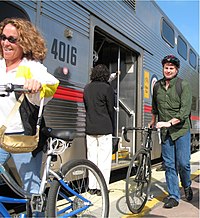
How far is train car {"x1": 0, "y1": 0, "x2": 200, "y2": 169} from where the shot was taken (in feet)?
12.7

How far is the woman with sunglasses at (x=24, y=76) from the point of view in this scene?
7.19 ft

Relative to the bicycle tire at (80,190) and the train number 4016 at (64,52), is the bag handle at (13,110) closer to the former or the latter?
the bicycle tire at (80,190)

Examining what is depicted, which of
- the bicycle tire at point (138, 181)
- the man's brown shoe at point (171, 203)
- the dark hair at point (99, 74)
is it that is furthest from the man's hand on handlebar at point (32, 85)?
the man's brown shoe at point (171, 203)

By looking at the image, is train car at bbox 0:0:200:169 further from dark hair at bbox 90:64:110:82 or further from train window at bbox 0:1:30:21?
dark hair at bbox 90:64:110:82

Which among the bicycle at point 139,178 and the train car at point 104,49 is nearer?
the bicycle at point 139,178

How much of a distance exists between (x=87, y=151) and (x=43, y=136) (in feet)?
6.77

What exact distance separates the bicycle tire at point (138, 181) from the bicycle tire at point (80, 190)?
841 millimetres

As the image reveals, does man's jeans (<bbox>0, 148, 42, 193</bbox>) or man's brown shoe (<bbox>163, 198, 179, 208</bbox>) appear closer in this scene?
man's jeans (<bbox>0, 148, 42, 193</bbox>)

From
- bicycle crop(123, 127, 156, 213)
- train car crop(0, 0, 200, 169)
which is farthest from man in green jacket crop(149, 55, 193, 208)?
train car crop(0, 0, 200, 169)

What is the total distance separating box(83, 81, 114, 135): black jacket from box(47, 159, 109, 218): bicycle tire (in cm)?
144

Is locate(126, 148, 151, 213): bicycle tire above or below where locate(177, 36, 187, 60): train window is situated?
below

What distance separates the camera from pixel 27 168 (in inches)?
91.8

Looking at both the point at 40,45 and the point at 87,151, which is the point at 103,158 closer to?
the point at 87,151

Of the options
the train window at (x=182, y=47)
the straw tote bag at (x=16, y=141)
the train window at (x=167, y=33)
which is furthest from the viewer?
the train window at (x=182, y=47)
